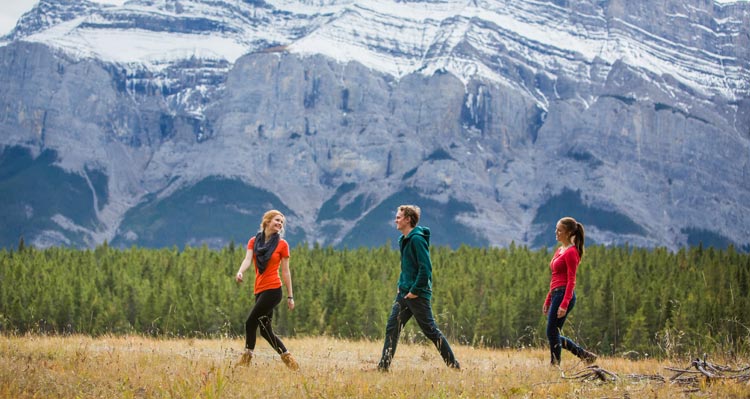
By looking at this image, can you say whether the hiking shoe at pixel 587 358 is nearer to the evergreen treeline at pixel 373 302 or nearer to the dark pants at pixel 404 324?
the dark pants at pixel 404 324

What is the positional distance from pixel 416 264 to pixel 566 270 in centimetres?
298

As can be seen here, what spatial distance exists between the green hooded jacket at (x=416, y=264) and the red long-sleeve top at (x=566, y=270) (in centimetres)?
243

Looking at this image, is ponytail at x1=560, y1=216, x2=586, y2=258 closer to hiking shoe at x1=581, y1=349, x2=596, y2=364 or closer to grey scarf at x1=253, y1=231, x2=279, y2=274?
hiking shoe at x1=581, y1=349, x2=596, y2=364

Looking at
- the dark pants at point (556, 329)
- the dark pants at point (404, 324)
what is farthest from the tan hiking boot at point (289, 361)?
the dark pants at point (556, 329)

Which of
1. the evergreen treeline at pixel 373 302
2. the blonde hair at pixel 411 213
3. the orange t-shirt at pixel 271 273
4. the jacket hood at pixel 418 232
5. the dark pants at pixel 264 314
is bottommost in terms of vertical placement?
the evergreen treeline at pixel 373 302

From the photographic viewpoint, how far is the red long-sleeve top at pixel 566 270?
60.5ft

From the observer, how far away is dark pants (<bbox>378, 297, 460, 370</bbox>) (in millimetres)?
18141

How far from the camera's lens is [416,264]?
18.0 metres

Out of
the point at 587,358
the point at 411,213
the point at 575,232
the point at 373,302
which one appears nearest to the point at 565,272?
the point at 575,232

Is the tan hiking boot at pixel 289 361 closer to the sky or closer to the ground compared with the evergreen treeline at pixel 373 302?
closer to the sky

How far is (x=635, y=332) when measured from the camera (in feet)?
208

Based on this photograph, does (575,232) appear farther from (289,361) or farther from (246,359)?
(246,359)

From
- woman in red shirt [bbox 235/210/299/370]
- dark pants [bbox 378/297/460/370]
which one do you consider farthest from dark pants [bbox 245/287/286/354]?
dark pants [bbox 378/297/460/370]

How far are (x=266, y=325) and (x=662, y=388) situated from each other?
7362 millimetres
